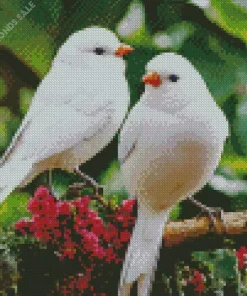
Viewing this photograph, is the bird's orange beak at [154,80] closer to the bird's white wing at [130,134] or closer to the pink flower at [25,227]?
the bird's white wing at [130,134]

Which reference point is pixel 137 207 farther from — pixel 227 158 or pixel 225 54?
pixel 225 54

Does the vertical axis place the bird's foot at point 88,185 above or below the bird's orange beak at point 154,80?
below

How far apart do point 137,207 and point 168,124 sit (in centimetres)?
13

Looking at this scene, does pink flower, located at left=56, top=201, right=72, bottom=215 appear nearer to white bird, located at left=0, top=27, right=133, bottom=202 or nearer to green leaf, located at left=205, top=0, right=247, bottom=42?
white bird, located at left=0, top=27, right=133, bottom=202

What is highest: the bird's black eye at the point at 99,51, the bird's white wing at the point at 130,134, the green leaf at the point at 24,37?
the green leaf at the point at 24,37

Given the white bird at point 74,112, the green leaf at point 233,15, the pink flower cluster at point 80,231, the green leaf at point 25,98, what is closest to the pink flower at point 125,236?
the pink flower cluster at point 80,231

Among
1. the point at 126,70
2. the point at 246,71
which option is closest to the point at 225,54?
the point at 246,71

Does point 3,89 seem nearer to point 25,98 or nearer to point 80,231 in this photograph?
point 25,98

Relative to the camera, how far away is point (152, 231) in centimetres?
110

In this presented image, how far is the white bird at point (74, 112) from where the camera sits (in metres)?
1.07

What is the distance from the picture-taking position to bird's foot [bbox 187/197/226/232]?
3.65 ft

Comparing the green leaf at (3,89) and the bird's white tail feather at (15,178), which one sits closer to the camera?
the bird's white tail feather at (15,178)

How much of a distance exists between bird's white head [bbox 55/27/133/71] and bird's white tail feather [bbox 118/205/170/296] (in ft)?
0.64

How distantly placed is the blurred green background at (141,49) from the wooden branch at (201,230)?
0.12 ft
